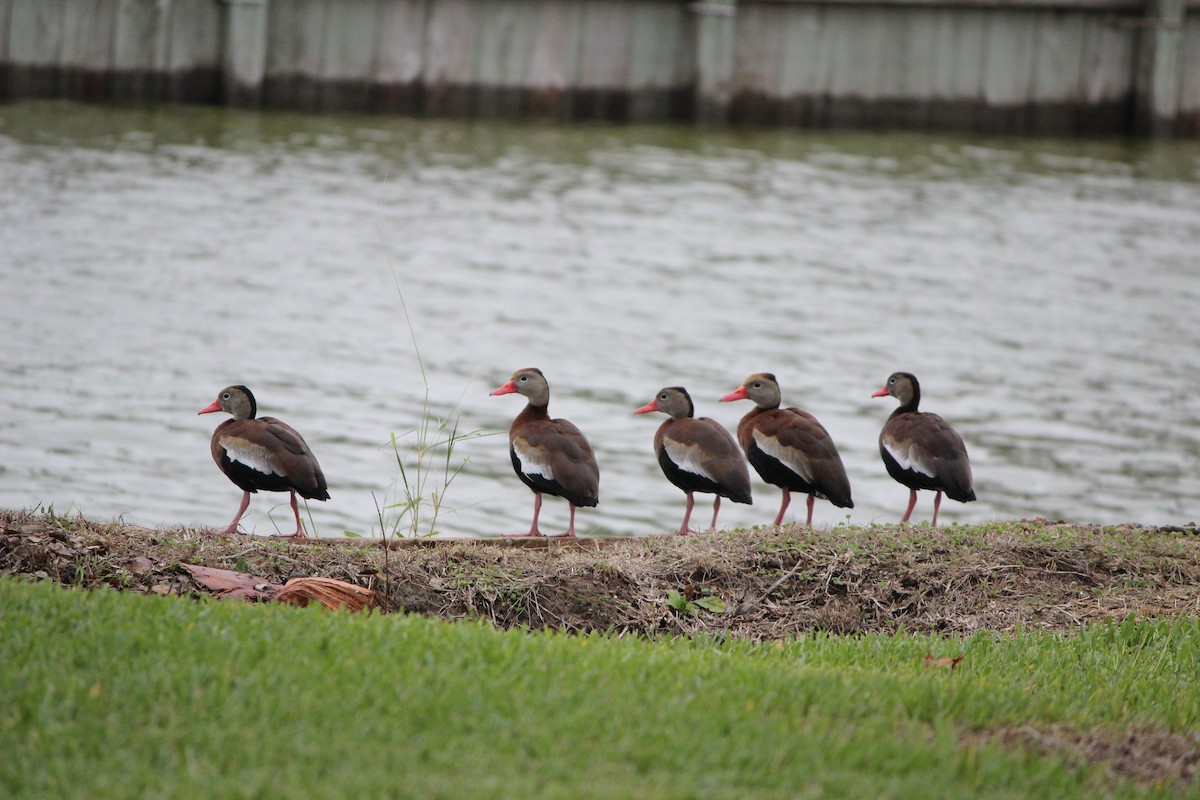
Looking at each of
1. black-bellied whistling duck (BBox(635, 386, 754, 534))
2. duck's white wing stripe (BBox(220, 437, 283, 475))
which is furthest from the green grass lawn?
black-bellied whistling duck (BBox(635, 386, 754, 534))

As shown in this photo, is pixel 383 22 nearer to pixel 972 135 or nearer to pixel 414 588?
pixel 972 135

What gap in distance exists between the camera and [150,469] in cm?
1034

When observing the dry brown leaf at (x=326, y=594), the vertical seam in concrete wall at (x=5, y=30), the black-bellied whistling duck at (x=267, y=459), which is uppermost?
the vertical seam in concrete wall at (x=5, y=30)

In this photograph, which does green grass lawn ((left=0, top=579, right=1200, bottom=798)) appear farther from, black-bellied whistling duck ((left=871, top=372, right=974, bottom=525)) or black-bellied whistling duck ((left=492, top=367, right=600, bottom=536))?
black-bellied whistling duck ((left=871, top=372, right=974, bottom=525))

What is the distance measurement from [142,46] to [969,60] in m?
12.7

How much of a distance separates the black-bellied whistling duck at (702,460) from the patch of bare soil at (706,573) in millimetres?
501

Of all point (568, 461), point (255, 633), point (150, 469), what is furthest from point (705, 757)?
point (150, 469)

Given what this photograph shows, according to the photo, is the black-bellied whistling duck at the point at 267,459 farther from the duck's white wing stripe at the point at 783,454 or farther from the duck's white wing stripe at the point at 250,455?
the duck's white wing stripe at the point at 783,454

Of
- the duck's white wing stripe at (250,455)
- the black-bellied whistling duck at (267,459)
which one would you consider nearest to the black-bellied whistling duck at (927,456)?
the black-bellied whistling duck at (267,459)

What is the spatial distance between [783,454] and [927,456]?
78 cm

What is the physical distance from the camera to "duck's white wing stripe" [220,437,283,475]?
7.31 meters

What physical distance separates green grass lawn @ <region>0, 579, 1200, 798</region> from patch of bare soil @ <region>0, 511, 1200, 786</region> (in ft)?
2.23

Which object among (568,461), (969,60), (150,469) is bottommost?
(150,469)

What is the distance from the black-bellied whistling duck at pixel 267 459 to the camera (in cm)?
729
